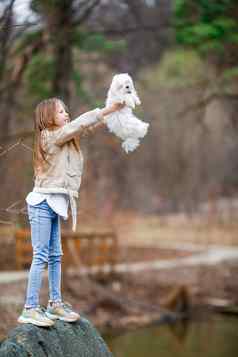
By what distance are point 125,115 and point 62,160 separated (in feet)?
1.67

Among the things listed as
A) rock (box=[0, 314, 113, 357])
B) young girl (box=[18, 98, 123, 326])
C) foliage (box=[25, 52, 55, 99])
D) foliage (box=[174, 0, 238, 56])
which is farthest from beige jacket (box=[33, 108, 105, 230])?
foliage (box=[25, 52, 55, 99])

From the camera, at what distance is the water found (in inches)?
550

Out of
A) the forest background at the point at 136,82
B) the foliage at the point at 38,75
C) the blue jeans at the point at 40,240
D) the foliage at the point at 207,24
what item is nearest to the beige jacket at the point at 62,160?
the blue jeans at the point at 40,240

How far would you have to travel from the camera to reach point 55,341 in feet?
17.7

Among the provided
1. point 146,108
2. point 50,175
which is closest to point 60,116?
point 50,175

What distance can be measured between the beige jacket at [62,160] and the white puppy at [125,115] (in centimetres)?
10

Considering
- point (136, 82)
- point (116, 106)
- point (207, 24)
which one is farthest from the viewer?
point (136, 82)

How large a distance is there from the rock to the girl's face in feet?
4.40

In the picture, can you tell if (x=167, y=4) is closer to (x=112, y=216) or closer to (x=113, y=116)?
(x=112, y=216)

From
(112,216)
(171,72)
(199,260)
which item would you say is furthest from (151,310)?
(171,72)

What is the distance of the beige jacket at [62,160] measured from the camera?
5262mm

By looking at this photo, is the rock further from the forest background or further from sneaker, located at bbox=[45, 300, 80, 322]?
the forest background

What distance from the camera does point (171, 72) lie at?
114 ft

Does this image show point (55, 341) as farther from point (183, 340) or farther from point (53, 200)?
point (183, 340)
